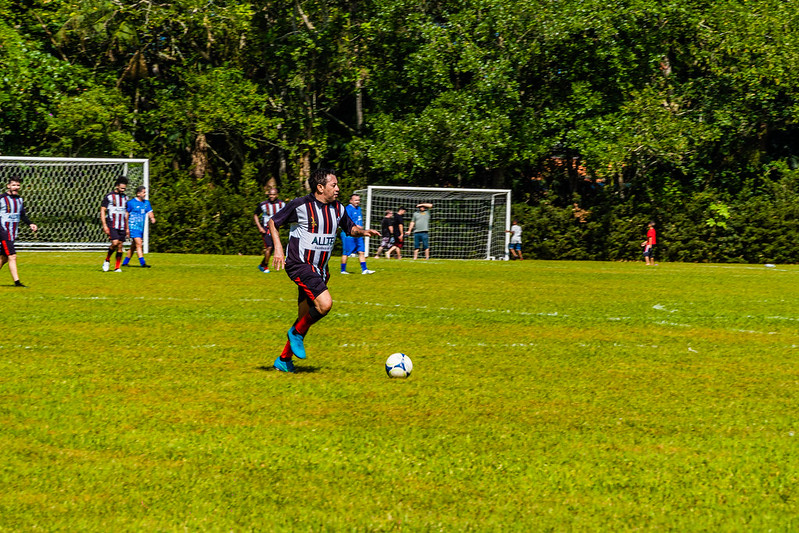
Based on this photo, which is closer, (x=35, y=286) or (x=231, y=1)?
(x=35, y=286)

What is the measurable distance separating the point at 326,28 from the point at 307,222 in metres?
28.1

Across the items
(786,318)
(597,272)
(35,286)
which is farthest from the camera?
(597,272)

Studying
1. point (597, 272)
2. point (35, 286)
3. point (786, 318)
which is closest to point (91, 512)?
point (786, 318)

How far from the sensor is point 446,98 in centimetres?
3419

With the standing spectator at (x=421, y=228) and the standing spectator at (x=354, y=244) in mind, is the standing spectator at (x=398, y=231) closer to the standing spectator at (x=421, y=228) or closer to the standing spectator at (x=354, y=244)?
the standing spectator at (x=421, y=228)

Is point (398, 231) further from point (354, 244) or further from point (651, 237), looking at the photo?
point (651, 237)

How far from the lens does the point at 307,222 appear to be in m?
9.19

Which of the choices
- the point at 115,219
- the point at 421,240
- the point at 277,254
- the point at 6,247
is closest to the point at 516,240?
the point at 421,240

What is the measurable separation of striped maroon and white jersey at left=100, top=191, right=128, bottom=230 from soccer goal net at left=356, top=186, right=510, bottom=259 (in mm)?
14202

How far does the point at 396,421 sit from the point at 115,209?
52.7 feet

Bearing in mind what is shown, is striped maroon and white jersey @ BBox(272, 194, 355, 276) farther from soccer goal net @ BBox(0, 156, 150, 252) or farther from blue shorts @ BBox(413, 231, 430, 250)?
blue shorts @ BBox(413, 231, 430, 250)

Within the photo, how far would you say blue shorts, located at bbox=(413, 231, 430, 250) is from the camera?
3284 cm

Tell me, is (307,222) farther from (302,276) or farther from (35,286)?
(35,286)

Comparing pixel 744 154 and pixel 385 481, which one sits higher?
pixel 744 154
